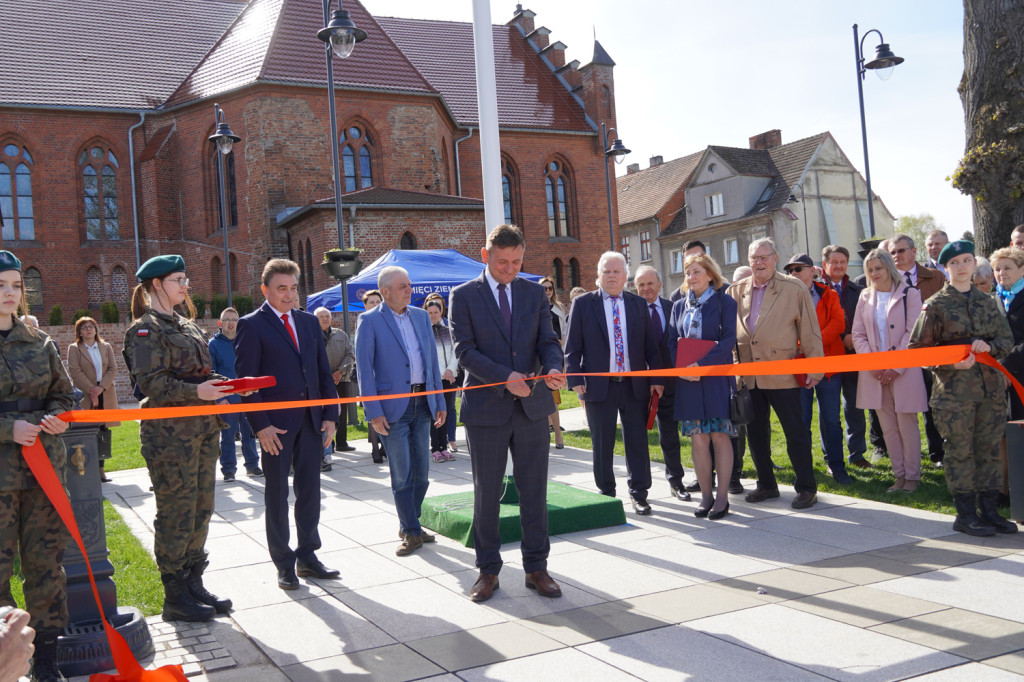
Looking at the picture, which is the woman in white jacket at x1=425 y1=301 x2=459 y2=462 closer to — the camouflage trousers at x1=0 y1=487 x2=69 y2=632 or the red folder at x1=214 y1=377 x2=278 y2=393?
the red folder at x1=214 y1=377 x2=278 y2=393

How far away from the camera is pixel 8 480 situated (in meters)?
3.98

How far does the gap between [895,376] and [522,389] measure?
4.04 meters

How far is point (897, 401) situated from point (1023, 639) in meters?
3.74

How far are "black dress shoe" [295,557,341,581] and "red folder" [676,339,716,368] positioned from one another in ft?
9.96

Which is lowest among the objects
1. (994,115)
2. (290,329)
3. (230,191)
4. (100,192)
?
(290,329)

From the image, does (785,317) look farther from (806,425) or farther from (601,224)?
(601,224)

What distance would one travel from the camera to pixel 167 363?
16.1 feet

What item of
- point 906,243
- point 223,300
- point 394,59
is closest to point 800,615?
point 906,243

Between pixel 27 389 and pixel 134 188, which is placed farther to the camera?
pixel 134 188

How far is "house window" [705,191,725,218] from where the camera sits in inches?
1993

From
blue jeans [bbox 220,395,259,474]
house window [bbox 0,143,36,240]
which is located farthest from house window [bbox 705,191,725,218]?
blue jeans [bbox 220,395,259,474]

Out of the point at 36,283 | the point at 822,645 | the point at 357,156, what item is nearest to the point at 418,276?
the point at 822,645

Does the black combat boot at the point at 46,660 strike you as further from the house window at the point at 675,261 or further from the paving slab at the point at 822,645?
the house window at the point at 675,261

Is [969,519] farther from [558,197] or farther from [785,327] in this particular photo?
[558,197]
